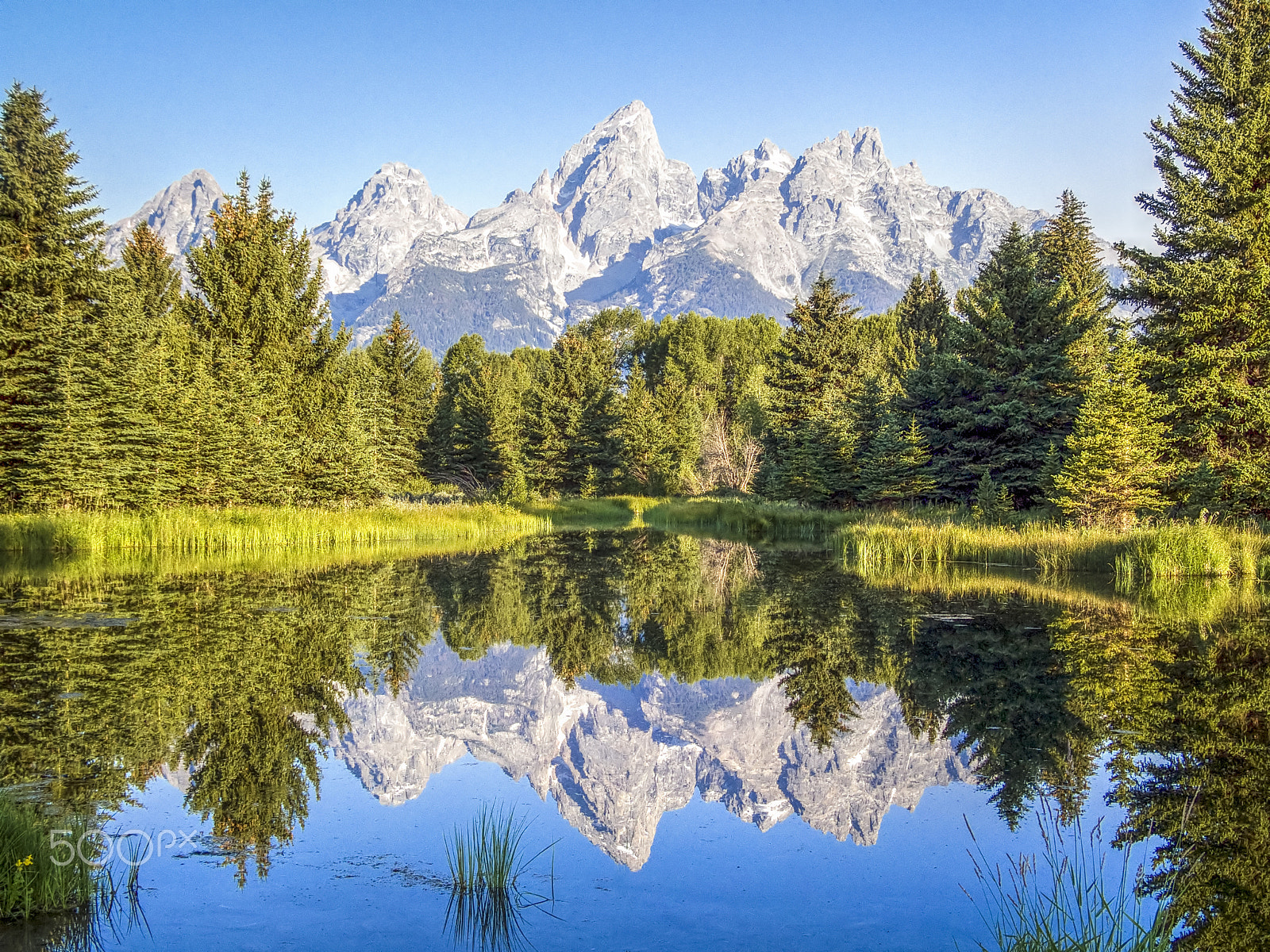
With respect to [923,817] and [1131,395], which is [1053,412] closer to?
[1131,395]

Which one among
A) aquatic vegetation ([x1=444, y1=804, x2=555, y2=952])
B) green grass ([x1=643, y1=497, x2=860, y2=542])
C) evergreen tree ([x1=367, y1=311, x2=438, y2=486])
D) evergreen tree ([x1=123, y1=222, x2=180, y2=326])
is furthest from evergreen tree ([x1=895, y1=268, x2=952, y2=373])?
aquatic vegetation ([x1=444, y1=804, x2=555, y2=952])

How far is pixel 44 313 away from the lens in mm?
26922

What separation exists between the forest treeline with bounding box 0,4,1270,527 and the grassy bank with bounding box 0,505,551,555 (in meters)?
2.29

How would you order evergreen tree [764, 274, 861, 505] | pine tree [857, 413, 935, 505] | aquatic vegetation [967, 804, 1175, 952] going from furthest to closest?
1. evergreen tree [764, 274, 861, 505]
2. pine tree [857, 413, 935, 505]
3. aquatic vegetation [967, 804, 1175, 952]

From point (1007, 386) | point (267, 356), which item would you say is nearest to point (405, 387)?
point (267, 356)

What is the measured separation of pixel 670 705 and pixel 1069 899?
508 cm

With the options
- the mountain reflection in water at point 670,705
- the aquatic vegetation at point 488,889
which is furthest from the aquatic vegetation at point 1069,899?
the aquatic vegetation at point 488,889

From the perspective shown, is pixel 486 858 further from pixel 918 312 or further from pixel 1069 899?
pixel 918 312

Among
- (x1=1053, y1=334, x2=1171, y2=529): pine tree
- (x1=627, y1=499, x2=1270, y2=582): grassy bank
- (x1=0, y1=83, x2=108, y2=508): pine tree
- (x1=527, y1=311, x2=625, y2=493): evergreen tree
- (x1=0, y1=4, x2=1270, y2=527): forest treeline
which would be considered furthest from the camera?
(x1=527, y1=311, x2=625, y2=493): evergreen tree

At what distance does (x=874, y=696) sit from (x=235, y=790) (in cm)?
642

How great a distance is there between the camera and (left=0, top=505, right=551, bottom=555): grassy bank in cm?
2111

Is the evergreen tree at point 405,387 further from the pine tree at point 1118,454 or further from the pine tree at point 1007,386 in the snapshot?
the pine tree at point 1118,454

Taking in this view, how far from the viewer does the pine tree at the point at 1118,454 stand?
2084 cm

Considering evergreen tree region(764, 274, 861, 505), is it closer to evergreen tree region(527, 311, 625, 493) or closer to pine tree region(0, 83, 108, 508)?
evergreen tree region(527, 311, 625, 493)
